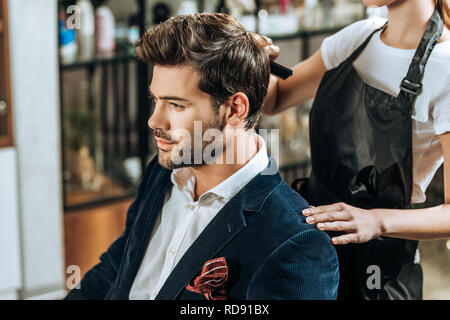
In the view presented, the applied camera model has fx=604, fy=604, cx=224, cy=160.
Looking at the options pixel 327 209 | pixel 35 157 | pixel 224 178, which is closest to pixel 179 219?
pixel 224 178

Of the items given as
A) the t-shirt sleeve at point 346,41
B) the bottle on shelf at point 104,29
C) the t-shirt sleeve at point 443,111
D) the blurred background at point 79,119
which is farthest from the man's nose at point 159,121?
the bottle on shelf at point 104,29

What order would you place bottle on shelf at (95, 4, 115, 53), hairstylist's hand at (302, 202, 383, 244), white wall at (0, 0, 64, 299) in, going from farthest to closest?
bottle on shelf at (95, 4, 115, 53) → white wall at (0, 0, 64, 299) → hairstylist's hand at (302, 202, 383, 244)

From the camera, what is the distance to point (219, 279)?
132cm

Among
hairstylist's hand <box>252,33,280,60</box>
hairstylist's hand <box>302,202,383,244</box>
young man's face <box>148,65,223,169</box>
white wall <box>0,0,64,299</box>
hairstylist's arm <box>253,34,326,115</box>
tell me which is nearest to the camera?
hairstylist's hand <box>302,202,383,244</box>

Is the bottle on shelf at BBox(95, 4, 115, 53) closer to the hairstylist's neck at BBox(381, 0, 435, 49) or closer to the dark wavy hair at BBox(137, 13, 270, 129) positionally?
the dark wavy hair at BBox(137, 13, 270, 129)

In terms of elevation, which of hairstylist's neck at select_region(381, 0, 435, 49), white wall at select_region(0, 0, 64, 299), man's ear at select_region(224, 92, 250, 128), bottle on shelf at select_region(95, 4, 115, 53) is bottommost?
white wall at select_region(0, 0, 64, 299)

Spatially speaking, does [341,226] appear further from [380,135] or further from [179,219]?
[179,219]

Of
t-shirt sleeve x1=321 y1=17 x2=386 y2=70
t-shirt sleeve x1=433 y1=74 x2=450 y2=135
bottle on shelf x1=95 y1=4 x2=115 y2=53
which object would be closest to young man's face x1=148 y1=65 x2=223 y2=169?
t-shirt sleeve x1=321 y1=17 x2=386 y2=70

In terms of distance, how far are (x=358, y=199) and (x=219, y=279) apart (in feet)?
1.28

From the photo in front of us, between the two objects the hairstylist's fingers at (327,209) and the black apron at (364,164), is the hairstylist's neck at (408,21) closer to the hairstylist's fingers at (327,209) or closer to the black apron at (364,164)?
the black apron at (364,164)

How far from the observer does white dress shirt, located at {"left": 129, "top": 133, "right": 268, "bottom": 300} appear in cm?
144

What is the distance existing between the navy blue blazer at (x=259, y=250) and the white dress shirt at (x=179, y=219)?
3cm

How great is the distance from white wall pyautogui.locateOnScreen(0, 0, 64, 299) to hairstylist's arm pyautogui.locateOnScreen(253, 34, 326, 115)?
145 cm

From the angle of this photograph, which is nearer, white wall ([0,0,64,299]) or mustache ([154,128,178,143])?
mustache ([154,128,178,143])
